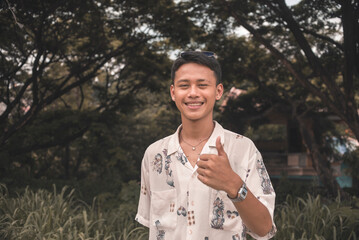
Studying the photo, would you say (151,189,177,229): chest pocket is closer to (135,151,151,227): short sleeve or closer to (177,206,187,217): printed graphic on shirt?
(177,206,187,217): printed graphic on shirt

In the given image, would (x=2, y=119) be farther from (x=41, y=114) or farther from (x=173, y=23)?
(x=173, y=23)

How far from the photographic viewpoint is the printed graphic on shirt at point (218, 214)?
188 cm

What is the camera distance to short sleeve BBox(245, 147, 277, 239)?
1.81m

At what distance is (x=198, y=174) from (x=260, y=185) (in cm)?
31

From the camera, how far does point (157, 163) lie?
2.10 metres

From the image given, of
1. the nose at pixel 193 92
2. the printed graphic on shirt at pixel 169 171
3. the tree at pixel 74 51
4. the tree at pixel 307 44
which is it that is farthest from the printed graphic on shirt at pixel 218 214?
the tree at pixel 74 51

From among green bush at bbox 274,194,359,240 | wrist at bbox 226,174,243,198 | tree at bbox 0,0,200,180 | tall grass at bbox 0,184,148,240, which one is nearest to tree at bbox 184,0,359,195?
tree at bbox 0,0,200,180

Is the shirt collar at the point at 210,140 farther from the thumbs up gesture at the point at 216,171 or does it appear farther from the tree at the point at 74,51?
the tree at the point at 74,51

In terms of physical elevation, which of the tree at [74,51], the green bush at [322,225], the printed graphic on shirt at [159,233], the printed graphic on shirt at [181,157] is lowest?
the green bush at [322,225]

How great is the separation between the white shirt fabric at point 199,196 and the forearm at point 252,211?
0.06 metres

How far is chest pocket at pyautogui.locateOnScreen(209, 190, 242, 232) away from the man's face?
17.0 inches

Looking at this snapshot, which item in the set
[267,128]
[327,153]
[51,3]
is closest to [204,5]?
[51,3]

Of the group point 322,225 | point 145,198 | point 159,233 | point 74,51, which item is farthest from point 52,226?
point 74,51

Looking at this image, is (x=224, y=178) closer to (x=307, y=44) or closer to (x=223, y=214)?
(x=223, y=214)
